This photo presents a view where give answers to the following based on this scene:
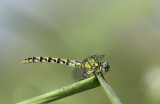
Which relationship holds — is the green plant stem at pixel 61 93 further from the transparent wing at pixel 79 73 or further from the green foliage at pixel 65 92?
the transparent wing at pixel 79 73

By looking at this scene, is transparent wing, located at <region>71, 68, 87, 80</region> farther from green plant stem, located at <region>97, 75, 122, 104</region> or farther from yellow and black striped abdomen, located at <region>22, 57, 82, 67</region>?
green plant stem, located at <region>97, 75, 122, 104</region>

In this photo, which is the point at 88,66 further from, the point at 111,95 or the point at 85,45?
the point at 111,95

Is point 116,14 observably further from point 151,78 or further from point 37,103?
point 37,103

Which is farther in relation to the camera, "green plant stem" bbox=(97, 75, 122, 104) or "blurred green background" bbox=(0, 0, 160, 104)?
"blurred green background" bbox=(0, 0, 160, 104)

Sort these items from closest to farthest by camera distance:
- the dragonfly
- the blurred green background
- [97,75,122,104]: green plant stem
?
[97,75,122,104]: green plant stem, the dragonfly, the blurred green background

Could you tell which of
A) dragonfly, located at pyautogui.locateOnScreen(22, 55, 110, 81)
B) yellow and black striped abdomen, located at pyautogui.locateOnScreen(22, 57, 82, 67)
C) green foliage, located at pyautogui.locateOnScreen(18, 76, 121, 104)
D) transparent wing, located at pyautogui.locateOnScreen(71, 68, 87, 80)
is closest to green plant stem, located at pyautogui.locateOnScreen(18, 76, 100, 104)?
green foliage, located at pyautogui.locateOnScreen(18, 76, 121, 104)

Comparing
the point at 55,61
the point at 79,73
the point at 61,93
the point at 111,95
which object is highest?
the point at 55,61

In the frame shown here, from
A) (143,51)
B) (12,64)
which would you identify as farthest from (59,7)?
(143,51)

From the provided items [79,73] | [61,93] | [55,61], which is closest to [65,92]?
[61,93]

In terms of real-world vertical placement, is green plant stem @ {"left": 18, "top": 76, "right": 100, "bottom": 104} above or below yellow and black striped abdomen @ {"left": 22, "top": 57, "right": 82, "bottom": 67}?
below
